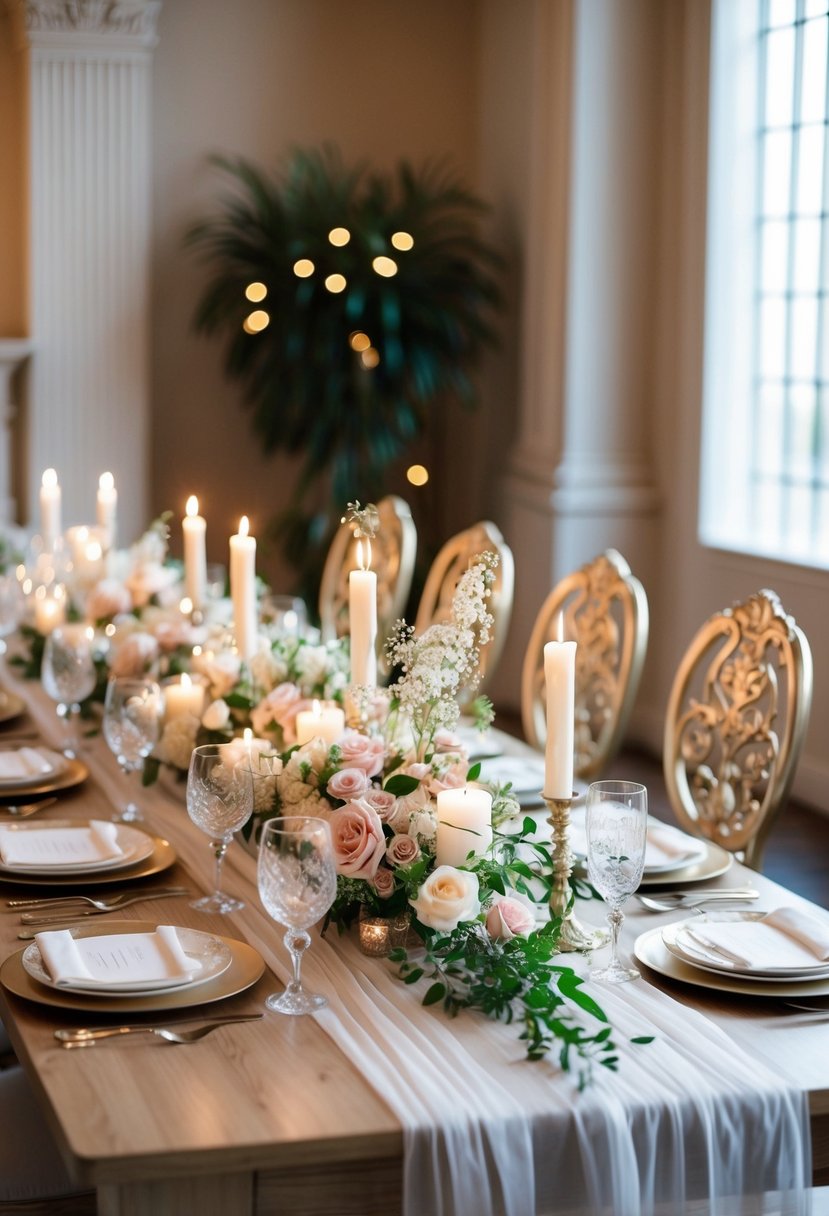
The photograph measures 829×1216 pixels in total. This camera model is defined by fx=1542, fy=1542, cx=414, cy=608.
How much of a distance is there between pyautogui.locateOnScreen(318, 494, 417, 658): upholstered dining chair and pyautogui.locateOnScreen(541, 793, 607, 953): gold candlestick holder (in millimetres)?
2003

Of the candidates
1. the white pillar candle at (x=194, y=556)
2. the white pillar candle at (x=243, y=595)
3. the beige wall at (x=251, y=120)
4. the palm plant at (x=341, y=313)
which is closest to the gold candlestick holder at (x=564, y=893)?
the white pillar candle at (x=243, y=595)

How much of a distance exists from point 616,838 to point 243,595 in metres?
1.08

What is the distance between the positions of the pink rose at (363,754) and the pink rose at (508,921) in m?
0.25

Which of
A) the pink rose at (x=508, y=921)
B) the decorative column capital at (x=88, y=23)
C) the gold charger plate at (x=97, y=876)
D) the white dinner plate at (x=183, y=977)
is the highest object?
the decorative column capital at (x=88, y=23)

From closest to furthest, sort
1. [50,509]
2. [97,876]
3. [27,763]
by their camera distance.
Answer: [97,876] < [27,763] < [50,509]

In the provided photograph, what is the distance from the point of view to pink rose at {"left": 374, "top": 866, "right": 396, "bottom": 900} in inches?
67.4

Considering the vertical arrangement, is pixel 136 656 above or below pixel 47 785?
above

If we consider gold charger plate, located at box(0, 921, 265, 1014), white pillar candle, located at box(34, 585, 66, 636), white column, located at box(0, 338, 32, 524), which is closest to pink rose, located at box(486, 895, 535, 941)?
gold charger plate, located at box(0, 921, 265, 1014)

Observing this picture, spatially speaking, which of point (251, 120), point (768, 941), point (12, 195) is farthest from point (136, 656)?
point (251, 120)

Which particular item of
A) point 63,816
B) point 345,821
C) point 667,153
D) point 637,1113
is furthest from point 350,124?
point 637,1113

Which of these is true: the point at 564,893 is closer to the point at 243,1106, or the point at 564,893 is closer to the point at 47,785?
the point at 243,1106

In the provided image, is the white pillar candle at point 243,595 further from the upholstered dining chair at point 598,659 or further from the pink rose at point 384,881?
the pink rose at point 384,881

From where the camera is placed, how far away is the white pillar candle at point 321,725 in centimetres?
206

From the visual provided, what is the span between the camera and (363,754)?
6.03 feet
